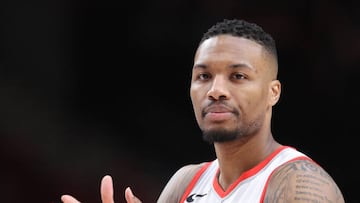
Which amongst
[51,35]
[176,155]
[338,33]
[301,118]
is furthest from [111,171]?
[338,33]

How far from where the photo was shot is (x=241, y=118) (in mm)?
2145

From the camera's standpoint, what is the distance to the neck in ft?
7.30

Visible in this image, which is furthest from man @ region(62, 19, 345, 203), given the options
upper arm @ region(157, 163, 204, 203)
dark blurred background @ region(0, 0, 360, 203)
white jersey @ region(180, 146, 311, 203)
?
dark blurred background @ region(0, 0, 360, 203)

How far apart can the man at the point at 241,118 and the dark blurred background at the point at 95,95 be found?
67.9 inches

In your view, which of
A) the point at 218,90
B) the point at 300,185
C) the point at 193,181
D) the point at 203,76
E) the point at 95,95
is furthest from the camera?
the point at 95,95

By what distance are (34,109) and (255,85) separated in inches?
96.4

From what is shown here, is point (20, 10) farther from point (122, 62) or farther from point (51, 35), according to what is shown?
point (122, 62)

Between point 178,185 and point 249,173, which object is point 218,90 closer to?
point 249,173

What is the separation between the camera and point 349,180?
142 inches

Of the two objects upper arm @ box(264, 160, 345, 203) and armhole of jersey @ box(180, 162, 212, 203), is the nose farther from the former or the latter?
armhole of jersey @ box(180, 162, 212, 203)

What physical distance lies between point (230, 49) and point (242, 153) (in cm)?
38

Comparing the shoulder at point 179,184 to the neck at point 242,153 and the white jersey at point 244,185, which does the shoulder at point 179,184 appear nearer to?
the white jersey at point 244,185

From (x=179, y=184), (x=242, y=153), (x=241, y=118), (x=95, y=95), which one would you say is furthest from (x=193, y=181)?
(x=95, y=95)

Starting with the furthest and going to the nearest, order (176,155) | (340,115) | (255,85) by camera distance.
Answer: (176,155) → (340,115) → (255,85)
